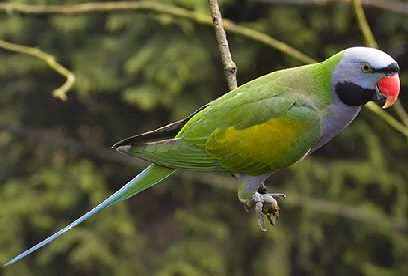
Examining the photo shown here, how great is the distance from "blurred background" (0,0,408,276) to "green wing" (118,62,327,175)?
4107 millimetres

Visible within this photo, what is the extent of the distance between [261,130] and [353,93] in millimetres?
303

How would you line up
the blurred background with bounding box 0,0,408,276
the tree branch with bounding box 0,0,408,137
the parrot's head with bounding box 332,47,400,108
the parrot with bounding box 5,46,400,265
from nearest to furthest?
the parrot's head with bounding box 332,47,400,108 < the parrot with bounding box 5,46,400,265 < the tree branch with bounding box 0,0,408,137 < the blurred background with bounding box 0,0,408,276

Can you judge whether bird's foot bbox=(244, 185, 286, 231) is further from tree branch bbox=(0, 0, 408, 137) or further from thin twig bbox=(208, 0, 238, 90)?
tree branch bbox=(0, 0, 408, 137)

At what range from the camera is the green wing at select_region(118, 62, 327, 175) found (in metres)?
1.86

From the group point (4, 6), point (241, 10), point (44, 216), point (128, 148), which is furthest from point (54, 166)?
Answer: point (128, 148)

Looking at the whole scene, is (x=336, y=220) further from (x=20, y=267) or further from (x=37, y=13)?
(x=37, y=13)

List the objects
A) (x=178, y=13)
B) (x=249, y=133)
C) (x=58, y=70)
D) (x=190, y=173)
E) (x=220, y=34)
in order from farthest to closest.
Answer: (x=190, y=173) → (x=178, y=13) → (x=58, y=70) → (x=249, y=133) → (x=220, y=34)

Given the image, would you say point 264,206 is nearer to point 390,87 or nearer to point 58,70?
point 390,87

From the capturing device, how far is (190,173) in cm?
625

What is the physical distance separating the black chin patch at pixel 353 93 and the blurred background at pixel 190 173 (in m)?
4.28

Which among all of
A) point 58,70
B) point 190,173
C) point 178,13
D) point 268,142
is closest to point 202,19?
point 178,13

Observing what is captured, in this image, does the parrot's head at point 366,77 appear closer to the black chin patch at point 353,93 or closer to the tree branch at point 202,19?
the black chin patch at point 353,93

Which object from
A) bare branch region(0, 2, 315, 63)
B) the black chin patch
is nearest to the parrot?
the black chin patch

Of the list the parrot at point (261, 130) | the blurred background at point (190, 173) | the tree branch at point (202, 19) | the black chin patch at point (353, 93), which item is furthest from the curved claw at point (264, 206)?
the blurred background at point (190, 173)
